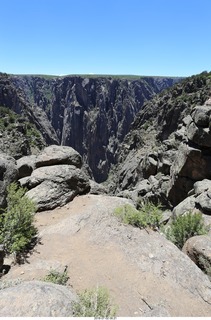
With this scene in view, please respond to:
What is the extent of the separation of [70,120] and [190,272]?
193m

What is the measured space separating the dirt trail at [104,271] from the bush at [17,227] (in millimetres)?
458

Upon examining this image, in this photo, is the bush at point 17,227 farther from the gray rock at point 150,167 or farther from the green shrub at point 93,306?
the gray rock at point 150,167

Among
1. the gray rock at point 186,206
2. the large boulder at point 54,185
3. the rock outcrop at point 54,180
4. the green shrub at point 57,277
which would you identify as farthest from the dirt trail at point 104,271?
the gray rock at point 186,206

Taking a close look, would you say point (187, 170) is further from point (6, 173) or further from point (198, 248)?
point (6, 173)

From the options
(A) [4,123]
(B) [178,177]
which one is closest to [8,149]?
(A) [4,123]

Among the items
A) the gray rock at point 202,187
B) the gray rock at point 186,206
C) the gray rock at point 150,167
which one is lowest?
the gray rock at point 150,167

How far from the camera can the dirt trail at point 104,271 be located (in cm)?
743

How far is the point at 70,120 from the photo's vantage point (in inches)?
7781

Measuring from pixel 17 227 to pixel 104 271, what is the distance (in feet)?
11.2

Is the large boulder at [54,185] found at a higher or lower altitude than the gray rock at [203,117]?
lower

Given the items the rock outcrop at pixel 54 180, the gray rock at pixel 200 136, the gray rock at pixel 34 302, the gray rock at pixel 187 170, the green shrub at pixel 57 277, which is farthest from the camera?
the gray rock at pixel 187 170

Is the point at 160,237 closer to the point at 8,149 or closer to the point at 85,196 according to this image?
the point at 85,196

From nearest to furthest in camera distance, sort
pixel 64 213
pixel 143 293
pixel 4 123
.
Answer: pixel 143 293 < pixel 64 213 < pixel 4 123

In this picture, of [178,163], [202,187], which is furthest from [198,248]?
[178,163]
